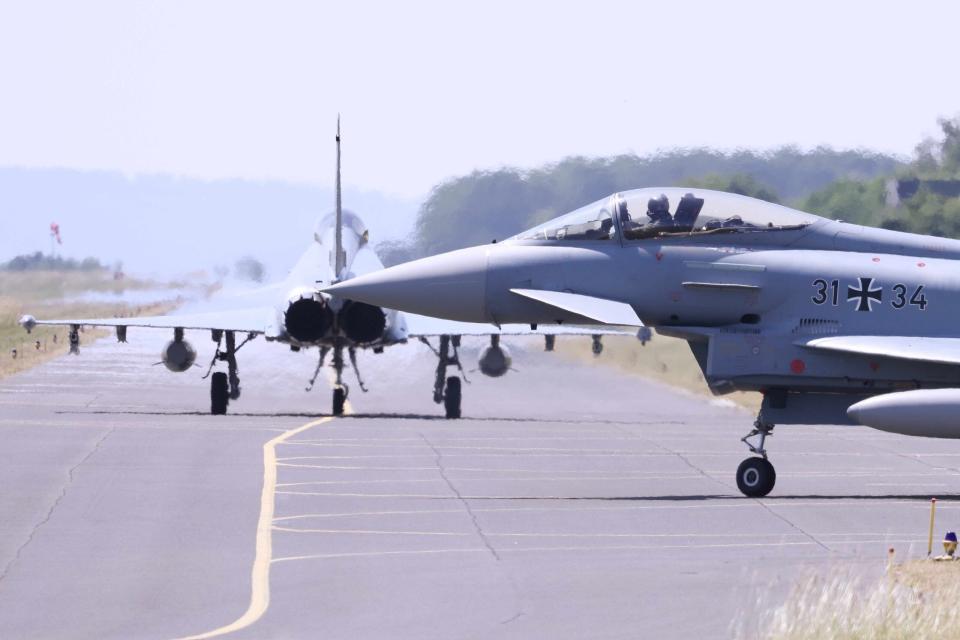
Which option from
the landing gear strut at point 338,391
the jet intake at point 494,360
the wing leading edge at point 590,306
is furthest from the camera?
the jet intake at point 494,360

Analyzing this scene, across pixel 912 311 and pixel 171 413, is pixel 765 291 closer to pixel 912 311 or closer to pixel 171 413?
pixel 912 311

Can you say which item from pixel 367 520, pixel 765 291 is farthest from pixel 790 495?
pixel 367 520

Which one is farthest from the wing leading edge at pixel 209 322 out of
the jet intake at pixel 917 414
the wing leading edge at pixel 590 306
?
the jet intake at pixel 917 414

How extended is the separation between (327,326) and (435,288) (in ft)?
A: 34.4

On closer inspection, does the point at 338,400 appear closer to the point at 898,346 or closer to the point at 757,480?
the point at 757,480

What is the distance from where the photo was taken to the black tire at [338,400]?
97.2 feet

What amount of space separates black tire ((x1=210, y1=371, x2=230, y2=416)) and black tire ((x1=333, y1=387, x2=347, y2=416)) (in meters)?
1.78

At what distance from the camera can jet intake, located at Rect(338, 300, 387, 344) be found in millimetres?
27594

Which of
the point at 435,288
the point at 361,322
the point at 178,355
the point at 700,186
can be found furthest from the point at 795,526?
the point at 700,186

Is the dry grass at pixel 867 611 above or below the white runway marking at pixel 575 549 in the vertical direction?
above

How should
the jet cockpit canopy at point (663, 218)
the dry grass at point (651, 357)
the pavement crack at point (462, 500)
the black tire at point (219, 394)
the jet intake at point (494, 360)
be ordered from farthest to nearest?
the dry grass at point (651, 357)
the jet intake at point (494, 360)
the black tire at point (219, 394)
the jet cockpit canopy at point (663, 218)
the pavement crack at point (462, 500)

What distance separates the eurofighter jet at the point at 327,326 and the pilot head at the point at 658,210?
986 cm

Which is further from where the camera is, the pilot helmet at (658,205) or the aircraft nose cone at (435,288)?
the pilot helmet at (658,205)

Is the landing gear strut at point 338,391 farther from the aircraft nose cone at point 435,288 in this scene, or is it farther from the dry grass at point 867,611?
the dry grass at point 867,611
